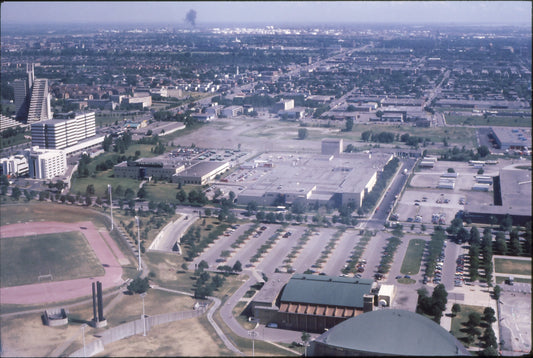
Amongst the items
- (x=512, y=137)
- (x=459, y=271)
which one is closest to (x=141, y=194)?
(x=459, y=271)

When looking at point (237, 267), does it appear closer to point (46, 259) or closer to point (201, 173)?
point (46, 259)

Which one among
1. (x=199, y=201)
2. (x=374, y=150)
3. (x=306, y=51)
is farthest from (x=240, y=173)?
(x=306, y=51)

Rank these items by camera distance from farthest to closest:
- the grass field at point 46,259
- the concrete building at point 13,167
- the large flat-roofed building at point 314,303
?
the concrete building at point 13,167
the grass field at point 46,259
the large flat-roofed building at point 314,303

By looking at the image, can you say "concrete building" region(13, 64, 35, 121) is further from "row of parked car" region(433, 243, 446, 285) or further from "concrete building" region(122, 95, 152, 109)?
"row of parked car" region(433, 243, 446, 285)

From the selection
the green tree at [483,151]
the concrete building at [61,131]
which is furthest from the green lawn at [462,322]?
the concrete building at [61,131]

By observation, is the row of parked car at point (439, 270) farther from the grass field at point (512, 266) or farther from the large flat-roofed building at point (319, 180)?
the large flat-roofed building at point (319, 180)

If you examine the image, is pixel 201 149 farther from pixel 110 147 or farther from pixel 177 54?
pixel 177 54

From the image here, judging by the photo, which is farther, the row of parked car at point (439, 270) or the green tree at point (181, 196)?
the green tree at point (181, 196)

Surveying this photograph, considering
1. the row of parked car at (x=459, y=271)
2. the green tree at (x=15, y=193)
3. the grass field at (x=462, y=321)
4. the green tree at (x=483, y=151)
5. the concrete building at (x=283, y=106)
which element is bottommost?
the grass field at (x=462, y=321)
